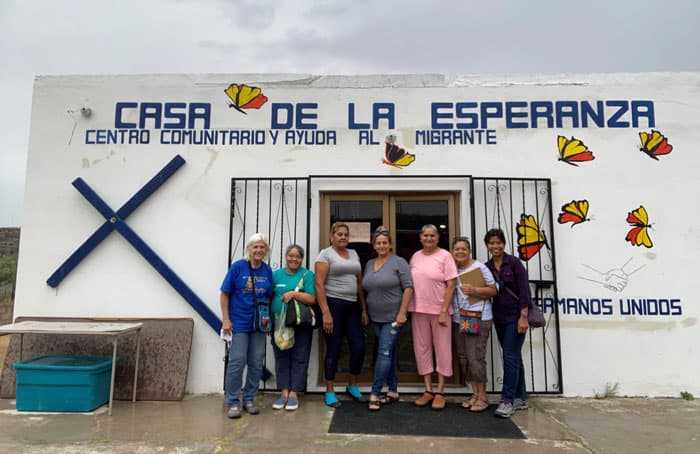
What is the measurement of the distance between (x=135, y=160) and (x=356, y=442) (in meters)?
3.49

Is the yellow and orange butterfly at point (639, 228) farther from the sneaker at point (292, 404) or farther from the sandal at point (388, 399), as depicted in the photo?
the sneaker at point (292, 404)

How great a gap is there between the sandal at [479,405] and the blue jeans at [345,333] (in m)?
1.02

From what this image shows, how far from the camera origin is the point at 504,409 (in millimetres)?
3842

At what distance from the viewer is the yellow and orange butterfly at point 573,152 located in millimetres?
4664

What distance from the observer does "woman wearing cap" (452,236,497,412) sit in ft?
12.8

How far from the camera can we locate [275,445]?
3.23 meters

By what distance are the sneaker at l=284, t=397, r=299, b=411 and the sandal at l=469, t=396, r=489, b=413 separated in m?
1.47

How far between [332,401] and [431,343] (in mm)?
992

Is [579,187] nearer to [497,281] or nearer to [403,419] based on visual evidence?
[497,281]

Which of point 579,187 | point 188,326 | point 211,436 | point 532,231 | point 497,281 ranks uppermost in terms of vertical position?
point 579,187

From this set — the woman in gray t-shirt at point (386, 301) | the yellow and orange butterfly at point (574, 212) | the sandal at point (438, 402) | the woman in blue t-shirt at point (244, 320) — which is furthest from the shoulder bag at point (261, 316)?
the yellow and orange butterfly at point (574, 212)

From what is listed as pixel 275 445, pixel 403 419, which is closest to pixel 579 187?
pixel 403 419

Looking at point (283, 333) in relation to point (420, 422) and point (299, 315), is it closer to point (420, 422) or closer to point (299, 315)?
point (299, 315)

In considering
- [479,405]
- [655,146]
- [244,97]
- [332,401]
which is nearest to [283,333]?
[332,401]
